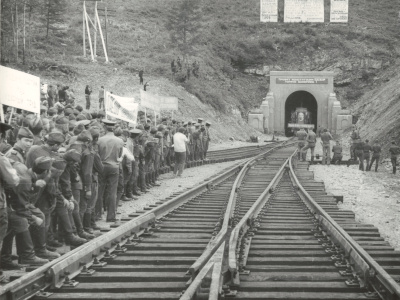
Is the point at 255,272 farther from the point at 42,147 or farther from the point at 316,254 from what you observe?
the point at 42,147

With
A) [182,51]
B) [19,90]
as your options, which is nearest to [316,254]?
[19,90]

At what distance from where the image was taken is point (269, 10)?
6444 centimetres

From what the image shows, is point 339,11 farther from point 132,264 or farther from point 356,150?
point 132,264

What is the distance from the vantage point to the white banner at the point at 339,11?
63.9 m

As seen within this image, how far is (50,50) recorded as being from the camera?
4631 centimetres

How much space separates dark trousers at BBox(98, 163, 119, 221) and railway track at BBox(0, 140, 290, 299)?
978 millimetres

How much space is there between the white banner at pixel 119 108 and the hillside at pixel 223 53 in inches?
789

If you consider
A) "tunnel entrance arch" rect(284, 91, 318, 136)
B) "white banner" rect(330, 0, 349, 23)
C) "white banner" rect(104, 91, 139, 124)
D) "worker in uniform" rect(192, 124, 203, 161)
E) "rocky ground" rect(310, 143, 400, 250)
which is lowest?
"rocky ground" rect(310, 143, 400, 250)

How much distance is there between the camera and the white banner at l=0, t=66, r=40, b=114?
8445 millimetres

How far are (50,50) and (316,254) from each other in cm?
4190

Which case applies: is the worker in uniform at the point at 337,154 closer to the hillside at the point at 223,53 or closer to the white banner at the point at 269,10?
the hillside at the point at 223,53

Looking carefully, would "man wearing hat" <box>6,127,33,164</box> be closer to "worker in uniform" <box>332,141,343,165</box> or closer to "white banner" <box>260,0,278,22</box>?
"worker in uniform" <box>332,141,343,165</box>

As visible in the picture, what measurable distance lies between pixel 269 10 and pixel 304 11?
3.74 m

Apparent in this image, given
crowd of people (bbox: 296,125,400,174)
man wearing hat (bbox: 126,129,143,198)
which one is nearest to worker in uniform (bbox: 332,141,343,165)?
crowd of people (bbox: 296,125,400,174)
